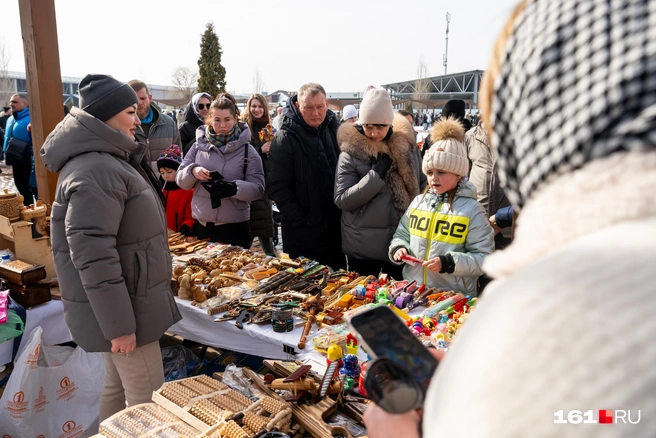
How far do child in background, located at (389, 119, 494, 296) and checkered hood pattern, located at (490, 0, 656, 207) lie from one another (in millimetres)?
2518

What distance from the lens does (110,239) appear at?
2.23 m

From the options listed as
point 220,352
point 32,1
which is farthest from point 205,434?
point 32,1

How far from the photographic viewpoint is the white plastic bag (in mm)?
2754

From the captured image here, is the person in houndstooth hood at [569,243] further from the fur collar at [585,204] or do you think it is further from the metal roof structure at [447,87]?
the metal roof structure at [447,87]

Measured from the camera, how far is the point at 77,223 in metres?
2.18

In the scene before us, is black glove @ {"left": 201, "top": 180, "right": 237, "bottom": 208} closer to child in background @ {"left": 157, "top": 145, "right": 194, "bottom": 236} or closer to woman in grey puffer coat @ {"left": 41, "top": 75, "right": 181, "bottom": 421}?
child in background @ {"left": 157, "top": 145, "right": 194, "bottom": 236}

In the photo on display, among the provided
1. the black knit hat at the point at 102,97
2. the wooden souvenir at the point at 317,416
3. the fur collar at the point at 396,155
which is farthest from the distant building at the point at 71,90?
the wooden souvenir at the point at 317,416

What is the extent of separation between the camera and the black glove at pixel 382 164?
3.66 metres

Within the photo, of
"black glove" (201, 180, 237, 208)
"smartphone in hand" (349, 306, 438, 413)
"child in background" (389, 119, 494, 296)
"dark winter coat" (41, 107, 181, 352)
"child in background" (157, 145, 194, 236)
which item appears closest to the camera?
"smartphone in hand" (349, 306, 438, 413)

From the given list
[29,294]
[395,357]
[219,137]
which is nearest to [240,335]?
[29,294]

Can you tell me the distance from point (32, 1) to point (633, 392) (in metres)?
4.62

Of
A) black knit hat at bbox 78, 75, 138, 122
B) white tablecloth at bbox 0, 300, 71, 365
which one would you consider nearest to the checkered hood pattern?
black knit hat at bbox 78, 75, 138, 122

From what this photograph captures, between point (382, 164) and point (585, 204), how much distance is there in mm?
3295

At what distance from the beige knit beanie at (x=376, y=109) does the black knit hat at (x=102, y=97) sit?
192cm
